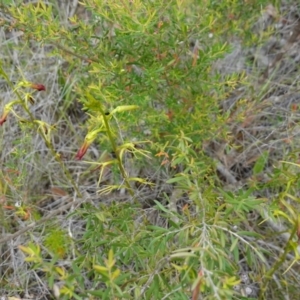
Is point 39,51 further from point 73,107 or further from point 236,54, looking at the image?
point 236,54

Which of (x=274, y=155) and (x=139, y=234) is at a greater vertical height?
(x=139, y=234)

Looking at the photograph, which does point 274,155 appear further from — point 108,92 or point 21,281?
point 21,281

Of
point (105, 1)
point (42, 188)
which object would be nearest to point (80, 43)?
point (105, 1)

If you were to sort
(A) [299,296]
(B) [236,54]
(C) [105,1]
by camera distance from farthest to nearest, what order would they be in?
(B) [236,54], (A) [299,296], (C) [105,1]

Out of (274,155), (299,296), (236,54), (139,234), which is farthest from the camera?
(236,54)

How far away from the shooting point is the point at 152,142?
1531 mm

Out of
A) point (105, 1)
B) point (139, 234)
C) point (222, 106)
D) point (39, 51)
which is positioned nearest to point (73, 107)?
point (39, 51)

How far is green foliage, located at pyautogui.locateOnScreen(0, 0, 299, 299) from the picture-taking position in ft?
3.78

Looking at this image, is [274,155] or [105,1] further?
[274,155]

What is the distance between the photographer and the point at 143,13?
1474 mm

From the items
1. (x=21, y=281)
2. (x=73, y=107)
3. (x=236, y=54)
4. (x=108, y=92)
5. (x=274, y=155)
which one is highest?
(x=108, y=92)

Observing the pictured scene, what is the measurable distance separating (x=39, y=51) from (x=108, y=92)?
1093mm

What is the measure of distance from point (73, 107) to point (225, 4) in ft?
3.13

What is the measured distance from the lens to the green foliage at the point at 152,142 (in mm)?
1152
